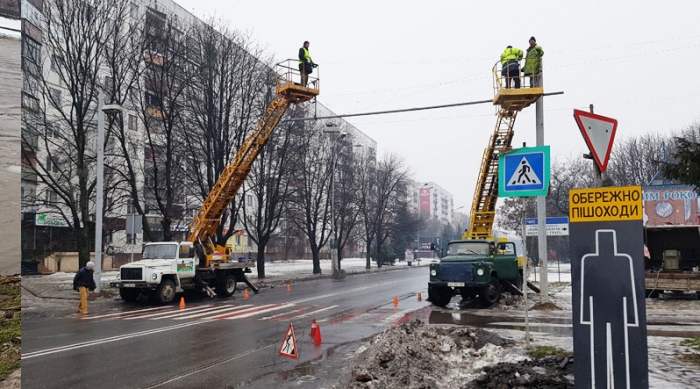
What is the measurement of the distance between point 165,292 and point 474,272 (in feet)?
36.8

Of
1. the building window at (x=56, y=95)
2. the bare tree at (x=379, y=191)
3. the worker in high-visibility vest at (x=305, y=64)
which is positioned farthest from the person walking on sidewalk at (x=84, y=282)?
the bare tree at (x=379, y=191)

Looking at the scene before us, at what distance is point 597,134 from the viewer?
5395 mm

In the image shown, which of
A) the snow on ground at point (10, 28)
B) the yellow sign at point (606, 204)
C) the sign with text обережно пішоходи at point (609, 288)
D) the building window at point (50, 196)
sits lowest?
the sign with text обережно пішоходи at point (609, 288)

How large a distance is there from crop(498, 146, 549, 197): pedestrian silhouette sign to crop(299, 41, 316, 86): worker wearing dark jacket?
499 inches

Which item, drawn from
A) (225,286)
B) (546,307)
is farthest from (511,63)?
(225,286)

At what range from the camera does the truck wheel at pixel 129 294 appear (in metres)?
19.2

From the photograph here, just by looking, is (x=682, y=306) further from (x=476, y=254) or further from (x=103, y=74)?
(x=103, y=74)

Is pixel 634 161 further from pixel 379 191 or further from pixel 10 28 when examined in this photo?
pixel 10 28

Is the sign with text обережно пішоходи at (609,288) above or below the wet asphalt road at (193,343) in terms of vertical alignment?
above

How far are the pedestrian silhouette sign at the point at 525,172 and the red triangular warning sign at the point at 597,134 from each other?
3.27 metres

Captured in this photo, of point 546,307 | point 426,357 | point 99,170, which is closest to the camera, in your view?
point 426,357

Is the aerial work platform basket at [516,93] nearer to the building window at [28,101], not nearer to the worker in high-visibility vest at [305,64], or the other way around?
the worker in high-visibility vest at [305,64]

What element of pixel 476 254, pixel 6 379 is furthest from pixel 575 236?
pixel 476 254

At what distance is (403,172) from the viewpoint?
2114 inches
